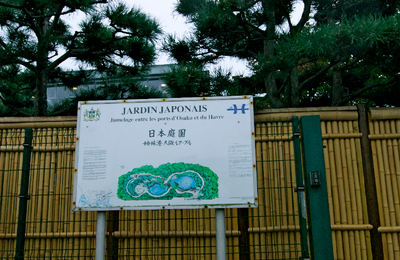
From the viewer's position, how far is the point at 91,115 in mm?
2830

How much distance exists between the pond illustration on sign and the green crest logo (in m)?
0.54

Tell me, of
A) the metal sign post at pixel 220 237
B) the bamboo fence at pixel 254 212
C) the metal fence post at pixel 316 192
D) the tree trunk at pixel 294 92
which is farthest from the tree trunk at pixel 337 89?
the metal sign post at pixel 220 237

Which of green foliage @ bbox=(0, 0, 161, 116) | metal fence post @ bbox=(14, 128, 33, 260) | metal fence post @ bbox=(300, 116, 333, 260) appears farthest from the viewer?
green foliage @ bbox=(0, 0, 161, 116)

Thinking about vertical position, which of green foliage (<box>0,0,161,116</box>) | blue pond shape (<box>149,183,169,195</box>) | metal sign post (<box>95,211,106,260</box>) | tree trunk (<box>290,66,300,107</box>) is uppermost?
green foliage (<box>0,0,161,116</box>)

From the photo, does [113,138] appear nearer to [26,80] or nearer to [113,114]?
[113,114]

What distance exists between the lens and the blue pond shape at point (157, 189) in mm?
2662

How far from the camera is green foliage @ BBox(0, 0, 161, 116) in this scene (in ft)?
13.9

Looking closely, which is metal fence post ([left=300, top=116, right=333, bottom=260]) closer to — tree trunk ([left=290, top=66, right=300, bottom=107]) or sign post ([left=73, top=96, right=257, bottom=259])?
sign post ([left=73, top=96, right=257, bottom=259])

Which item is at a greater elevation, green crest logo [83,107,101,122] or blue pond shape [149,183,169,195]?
green crest logo [83,107,101,122]

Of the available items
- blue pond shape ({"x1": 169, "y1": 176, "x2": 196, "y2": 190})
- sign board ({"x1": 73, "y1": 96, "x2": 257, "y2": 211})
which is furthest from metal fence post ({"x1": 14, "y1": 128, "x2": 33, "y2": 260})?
blue pond shape ({"x1": 169, "y1": 176, "x2": 196, "y2": 190})

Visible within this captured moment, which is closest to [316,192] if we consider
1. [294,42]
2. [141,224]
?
[294,42]

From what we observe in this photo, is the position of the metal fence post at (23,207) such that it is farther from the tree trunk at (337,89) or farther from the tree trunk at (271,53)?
the tree trunk at (337,89)

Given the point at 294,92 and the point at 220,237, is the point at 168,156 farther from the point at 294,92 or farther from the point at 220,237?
the point at 294,92

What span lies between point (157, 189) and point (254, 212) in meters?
1.24
